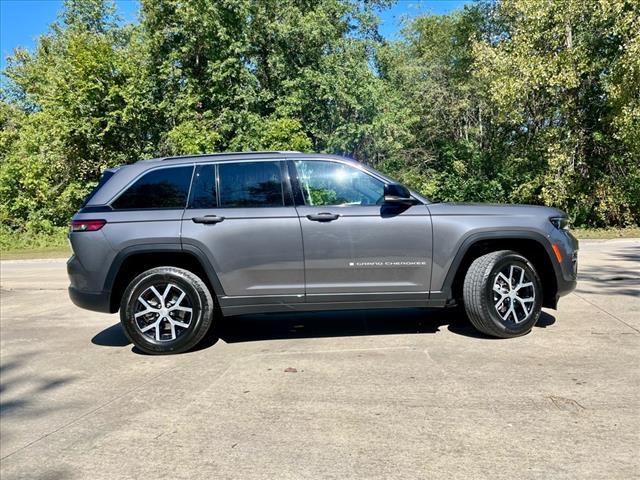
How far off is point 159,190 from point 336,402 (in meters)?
2.79

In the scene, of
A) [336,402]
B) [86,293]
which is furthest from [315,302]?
[86,293]

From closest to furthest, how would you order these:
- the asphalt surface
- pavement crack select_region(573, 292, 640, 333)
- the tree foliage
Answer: the asphalt surface → pavement crack select_region(573, 292, 640, 333) → the tree foliage

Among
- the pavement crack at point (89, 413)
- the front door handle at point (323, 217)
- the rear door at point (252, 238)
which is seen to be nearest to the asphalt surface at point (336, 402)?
the pavement crack at point (89, 413)

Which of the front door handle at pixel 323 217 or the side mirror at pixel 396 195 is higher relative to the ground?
the side mirror at pixel 396 195

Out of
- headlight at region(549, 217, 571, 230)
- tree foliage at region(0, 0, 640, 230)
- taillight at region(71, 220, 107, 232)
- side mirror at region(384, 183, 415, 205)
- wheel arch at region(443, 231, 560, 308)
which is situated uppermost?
tree foliage at region(0, 0, 640, 230)

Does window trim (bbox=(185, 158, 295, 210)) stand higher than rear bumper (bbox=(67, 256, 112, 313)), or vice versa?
window trim (bbox=(185, 158, 295, 210))

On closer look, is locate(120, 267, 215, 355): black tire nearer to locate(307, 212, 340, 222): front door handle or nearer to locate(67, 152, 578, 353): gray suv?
locate(67, 152, 578, 353): gray suv

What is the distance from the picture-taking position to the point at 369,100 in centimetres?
2064

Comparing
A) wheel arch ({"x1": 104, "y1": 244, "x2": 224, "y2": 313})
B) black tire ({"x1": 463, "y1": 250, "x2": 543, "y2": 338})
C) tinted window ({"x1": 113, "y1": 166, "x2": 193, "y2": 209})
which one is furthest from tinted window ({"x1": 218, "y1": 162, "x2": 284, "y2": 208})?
black tire ({"x1": 463, "y1": 250, "x2": 543, "y2": 338})

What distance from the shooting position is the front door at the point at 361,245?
16.7ft

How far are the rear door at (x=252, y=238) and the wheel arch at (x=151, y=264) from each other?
8cm

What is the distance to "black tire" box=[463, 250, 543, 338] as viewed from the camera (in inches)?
203

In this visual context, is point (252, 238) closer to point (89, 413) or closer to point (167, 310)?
point (167, 310)

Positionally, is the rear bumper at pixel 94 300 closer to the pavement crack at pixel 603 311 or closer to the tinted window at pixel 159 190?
the tinted window at pixel 159 190
